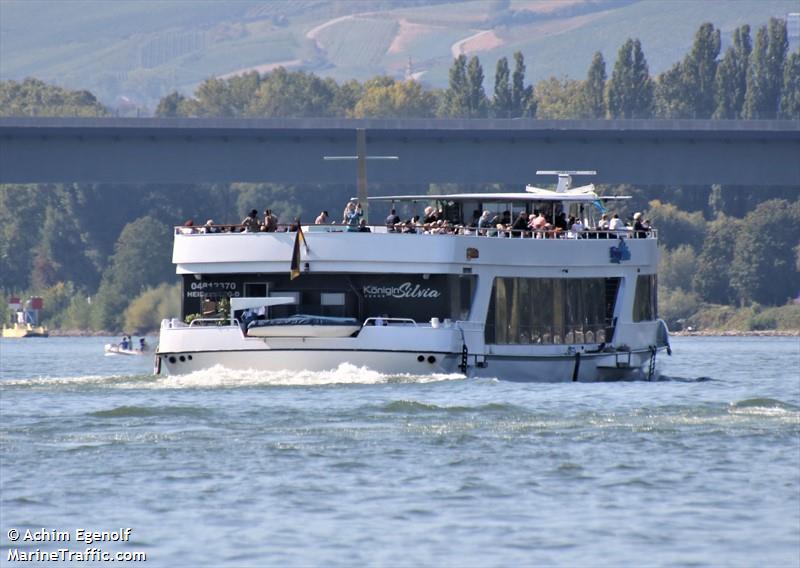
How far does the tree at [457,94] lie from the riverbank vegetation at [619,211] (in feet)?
0.53

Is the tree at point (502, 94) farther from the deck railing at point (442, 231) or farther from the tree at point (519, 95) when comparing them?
the deck railing at point (442, 231)

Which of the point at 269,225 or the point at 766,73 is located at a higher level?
the point at 766,73

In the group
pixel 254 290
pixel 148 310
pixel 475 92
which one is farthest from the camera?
pixel 475 92

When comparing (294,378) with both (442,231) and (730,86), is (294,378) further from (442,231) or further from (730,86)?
(730,86)

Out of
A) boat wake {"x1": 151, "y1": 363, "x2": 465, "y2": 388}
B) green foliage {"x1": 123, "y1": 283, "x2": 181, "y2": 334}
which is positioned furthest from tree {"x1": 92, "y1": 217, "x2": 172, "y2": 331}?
boat wake {"x1": 151, "y1": 363, "x2": 465, "y2": 388}

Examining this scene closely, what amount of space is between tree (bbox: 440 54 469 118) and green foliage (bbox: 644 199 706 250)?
31.2m

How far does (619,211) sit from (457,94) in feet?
130

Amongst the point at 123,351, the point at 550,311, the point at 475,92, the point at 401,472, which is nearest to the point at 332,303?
the point at 550,311

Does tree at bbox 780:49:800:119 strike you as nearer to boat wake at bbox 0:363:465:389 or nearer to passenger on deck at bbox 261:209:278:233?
passenger on deck at bbox 261:209:278:233

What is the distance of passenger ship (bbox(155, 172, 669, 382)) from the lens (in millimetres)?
44469

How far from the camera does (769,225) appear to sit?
494 feet

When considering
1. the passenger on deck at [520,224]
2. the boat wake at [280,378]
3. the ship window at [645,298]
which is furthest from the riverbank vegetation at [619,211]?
the boat wake at [280,378]

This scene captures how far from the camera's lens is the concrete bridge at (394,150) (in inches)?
3356

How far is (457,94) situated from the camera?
18900cm
